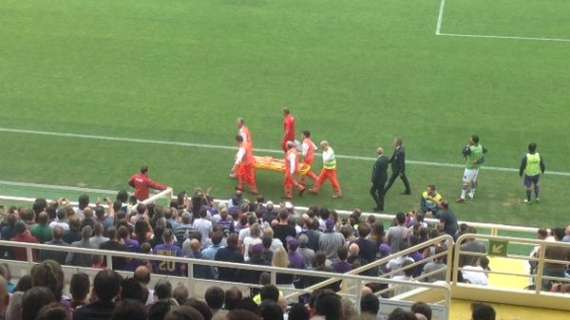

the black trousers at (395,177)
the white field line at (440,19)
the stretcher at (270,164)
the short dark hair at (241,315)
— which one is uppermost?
the white field line at (440,19)

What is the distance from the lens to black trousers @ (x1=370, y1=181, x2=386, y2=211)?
16.8 metres

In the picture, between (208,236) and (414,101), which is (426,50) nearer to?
(414,101)

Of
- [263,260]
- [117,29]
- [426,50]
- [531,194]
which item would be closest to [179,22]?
[117,29]

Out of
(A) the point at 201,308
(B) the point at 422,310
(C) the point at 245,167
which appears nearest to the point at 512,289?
(B) the point at 422,310

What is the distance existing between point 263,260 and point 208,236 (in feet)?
5.86

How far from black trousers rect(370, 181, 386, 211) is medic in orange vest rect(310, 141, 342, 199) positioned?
79 cm

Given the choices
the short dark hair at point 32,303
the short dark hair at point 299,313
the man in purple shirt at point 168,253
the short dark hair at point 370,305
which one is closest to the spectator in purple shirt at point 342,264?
the man in purple shirt at point 168,253

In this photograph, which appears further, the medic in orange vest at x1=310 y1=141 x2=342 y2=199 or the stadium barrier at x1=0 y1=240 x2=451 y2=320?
the medic in orange vest at x1=310 y1=141 x2=342 y2=199

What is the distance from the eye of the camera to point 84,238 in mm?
10523

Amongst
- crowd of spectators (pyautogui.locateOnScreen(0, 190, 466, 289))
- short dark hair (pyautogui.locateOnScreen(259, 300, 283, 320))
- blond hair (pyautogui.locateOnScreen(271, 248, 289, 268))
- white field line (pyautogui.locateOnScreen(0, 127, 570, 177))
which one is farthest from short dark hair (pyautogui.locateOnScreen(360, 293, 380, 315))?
white field line (pyautogui.locateOnScreen(0, 127, 570, 177))

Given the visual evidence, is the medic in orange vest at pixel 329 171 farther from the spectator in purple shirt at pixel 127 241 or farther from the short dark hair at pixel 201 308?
the short dark hair at pixel 201 308

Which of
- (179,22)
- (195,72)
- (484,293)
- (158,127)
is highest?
(179,22)

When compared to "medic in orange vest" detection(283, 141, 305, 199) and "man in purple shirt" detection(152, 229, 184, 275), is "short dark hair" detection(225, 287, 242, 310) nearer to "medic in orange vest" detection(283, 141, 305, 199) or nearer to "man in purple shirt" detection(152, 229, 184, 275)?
"man in purple shirt" detection(152, 229, 184, 275)

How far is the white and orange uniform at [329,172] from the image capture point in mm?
17172
